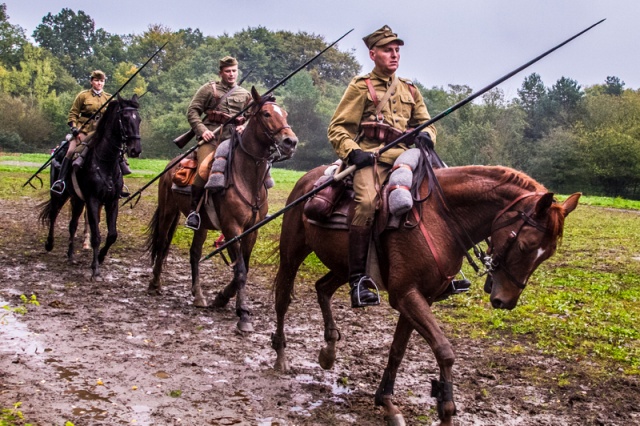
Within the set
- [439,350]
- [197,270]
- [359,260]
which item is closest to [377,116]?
[359,260]

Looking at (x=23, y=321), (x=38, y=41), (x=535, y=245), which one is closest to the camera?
(x=535, y=245)

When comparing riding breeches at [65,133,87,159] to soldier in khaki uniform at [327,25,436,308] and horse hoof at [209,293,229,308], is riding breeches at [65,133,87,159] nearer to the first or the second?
horse hoof at [209,293,229,308]

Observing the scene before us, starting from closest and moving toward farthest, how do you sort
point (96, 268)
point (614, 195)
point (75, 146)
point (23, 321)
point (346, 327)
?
point (23, 321) < point (346, 327) < point (96, 268) < point (75, 146) < point (614, 195)

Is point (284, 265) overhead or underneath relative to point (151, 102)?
underneath

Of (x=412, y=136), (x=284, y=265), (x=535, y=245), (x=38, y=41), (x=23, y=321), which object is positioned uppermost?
(x=38, y=41)

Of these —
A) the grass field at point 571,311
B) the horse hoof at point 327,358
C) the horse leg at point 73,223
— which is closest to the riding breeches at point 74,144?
the horse leg at point 73,223

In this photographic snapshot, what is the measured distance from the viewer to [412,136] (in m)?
6.44

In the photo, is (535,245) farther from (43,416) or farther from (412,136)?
(43,416)

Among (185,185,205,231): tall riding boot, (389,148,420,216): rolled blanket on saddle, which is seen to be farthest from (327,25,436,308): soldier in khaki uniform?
(185,185,205,231): tall riding boot

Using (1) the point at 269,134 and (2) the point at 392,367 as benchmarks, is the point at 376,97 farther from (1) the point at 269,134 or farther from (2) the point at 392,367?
(1) the point at 269,134

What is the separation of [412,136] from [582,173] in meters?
54.0

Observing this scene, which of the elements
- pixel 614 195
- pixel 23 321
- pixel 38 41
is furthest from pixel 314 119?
pixel 38 41

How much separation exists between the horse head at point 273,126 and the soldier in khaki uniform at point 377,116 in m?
2.32

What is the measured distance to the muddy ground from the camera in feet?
20.2
